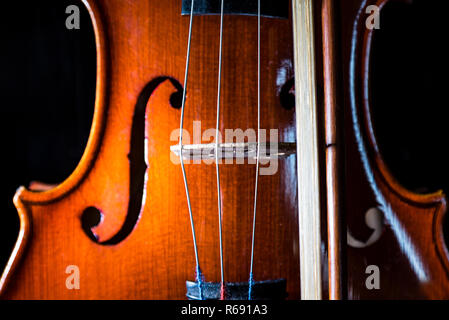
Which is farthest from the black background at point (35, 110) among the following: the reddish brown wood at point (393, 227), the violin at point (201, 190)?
the reddish brown wood at point (393, 227)

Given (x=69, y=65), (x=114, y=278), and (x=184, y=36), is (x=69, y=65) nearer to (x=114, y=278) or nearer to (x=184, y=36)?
(x=184, y=36)

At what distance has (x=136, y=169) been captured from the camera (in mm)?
651

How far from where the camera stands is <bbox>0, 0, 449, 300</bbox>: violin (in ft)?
2.07

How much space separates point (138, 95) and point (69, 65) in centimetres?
46

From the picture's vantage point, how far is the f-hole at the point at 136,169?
64 centimetres

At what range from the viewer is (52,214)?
0.64 meters

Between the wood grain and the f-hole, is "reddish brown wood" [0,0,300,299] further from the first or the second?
the wood grain

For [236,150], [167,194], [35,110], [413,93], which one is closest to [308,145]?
[236,150]

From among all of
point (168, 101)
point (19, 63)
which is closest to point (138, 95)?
point (168, 101)

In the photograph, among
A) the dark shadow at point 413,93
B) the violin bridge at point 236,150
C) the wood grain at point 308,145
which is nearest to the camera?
the wood grain at point 308,145

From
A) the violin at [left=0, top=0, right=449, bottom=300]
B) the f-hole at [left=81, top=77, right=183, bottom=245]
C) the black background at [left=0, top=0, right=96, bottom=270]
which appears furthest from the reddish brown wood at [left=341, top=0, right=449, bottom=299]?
the black background at [left=0, top=0, right=96, bottom=270]

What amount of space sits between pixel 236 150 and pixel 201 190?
106mm

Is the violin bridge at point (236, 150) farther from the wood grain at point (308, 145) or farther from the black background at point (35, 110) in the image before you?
the black background at point (35, 110)

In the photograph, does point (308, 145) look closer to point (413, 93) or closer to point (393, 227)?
point (393, 227)
